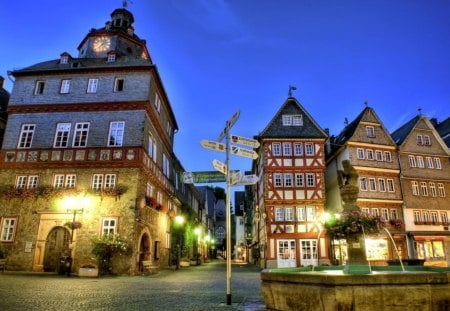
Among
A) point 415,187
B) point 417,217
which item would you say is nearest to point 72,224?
point 417,217

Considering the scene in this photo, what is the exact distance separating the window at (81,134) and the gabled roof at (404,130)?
28963 millimetres

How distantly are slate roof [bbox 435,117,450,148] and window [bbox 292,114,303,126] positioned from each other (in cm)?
1712

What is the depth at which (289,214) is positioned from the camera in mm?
30188

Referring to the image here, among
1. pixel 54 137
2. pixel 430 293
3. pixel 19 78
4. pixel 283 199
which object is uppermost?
pixel 19 78

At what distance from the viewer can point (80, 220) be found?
66.6ft

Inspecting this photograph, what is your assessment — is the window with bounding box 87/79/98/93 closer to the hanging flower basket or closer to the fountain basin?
the hanging flower basket

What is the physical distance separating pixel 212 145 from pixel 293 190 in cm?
2205

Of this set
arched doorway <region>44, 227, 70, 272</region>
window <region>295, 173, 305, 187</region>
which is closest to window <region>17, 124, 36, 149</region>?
arched doorway <region>44, 227, 70, 272</region>

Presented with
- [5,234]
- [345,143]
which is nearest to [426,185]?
[345,143]

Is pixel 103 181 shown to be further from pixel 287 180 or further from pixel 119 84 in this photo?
pixel 287 180

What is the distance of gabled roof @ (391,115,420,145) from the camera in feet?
112

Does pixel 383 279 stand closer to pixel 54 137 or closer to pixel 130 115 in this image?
pixel 130 115

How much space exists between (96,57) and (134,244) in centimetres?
1568

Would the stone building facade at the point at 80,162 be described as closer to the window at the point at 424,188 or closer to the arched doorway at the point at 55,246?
the arched doorway at the point at 55,246
